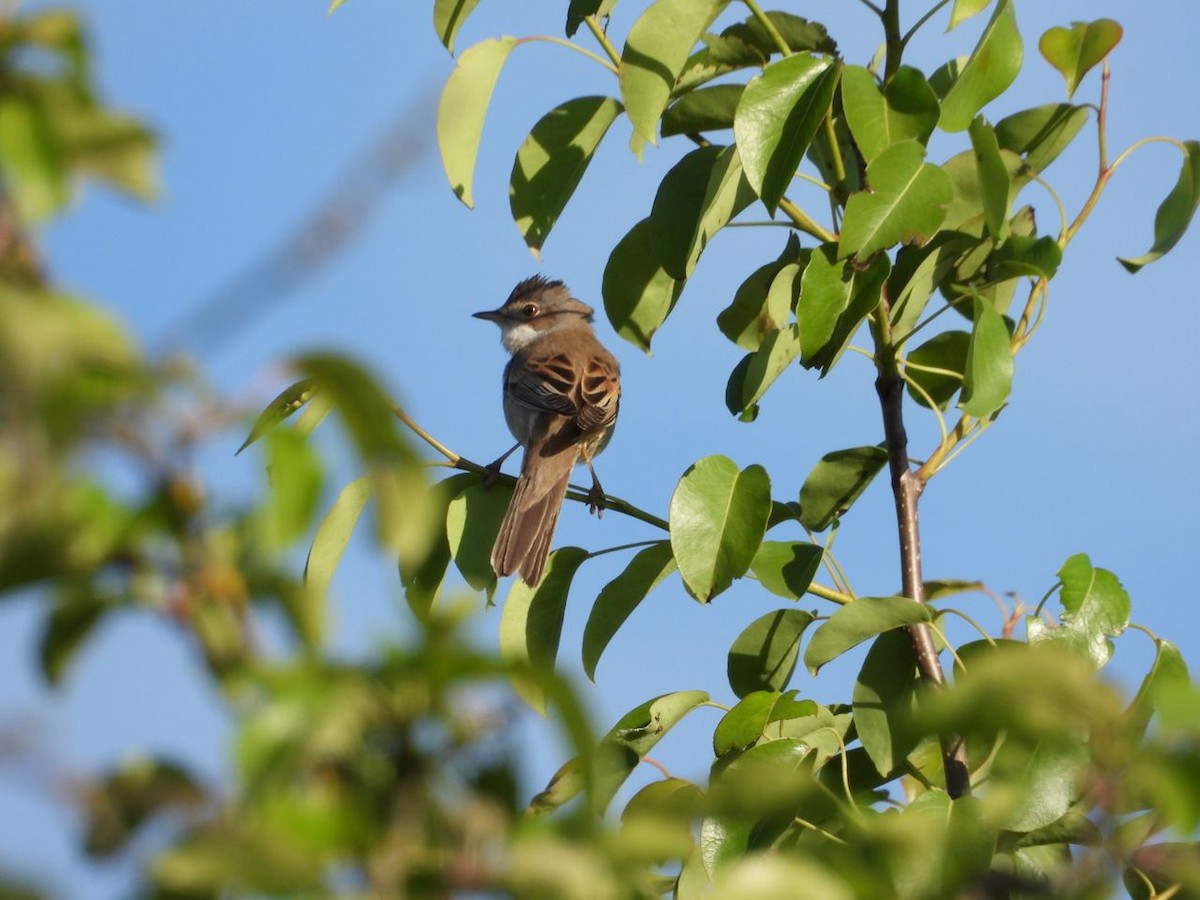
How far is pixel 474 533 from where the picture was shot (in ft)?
13.5

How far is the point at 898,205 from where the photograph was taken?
11.4 feet

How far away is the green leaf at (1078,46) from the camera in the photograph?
13.3ft

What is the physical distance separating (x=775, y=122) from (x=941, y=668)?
1.48m

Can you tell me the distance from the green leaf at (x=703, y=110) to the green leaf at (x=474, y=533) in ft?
3.98

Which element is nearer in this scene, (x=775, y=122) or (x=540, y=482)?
(x=775, y=122)

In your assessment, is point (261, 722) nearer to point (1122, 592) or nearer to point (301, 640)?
point (301, 640)

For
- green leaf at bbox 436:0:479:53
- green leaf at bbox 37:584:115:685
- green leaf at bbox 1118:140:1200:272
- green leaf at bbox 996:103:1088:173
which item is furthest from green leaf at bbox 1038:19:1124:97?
green leaf at bbox 37:584:115:685

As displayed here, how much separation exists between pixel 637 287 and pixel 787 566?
1.08 m

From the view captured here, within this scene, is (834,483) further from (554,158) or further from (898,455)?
(554,158)

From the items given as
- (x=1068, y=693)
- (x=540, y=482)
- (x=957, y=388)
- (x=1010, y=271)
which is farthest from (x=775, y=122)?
(x=540, y=482)

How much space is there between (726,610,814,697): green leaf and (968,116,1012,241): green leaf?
115cm

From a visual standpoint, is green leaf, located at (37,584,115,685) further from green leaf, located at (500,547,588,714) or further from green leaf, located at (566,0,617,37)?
green leaf, located at (566,0,617,37)

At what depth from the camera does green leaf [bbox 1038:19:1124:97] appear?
404 centimetres

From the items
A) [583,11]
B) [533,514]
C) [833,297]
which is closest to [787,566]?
[833,297]
